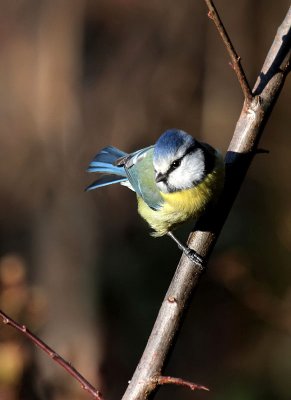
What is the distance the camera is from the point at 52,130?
427cm

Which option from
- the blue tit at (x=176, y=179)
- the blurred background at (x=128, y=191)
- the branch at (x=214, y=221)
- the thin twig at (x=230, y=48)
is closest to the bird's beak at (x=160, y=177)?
the blue tit at (x=176, y=179)

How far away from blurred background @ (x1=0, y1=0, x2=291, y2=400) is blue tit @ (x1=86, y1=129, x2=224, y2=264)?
1129 millimetres

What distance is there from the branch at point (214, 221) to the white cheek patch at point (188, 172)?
245mm

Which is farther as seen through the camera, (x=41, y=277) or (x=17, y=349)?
(x=41, y=277)

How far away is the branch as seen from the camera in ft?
4.18

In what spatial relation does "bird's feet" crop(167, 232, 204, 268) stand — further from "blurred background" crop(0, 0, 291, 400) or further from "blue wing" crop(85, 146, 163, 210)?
"blurred background" crop(0, 0, 291, 400)

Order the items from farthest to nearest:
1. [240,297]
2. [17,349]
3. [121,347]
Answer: [121,347] → [240,297] → [17,349]

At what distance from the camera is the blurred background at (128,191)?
3.87 meters

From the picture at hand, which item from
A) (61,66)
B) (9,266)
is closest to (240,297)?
(9,266)

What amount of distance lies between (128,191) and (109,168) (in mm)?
2391

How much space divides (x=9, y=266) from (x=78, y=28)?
207 centimetres

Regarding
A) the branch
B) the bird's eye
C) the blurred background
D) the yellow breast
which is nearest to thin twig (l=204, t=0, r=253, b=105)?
the branch

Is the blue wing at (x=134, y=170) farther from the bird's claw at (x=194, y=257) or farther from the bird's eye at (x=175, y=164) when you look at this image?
the bird's claw at (x=194, y=257)

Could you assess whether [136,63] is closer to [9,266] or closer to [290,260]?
[290,260]
